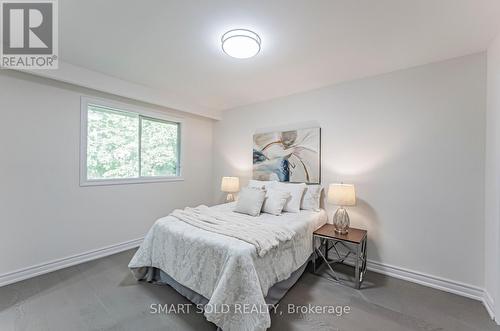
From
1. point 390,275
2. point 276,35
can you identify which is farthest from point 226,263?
point 390,275

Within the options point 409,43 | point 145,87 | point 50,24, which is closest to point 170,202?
point 145,87

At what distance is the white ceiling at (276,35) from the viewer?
1.58 m

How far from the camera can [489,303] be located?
189 cm

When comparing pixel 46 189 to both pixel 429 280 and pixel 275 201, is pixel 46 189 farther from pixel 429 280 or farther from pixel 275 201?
pixel 429 280

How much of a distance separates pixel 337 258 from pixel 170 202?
2.91 m

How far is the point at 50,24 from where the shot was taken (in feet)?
5.98

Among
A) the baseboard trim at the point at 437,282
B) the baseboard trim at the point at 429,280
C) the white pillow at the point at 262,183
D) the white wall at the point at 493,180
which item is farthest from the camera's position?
the white pillow at the point at 262,183

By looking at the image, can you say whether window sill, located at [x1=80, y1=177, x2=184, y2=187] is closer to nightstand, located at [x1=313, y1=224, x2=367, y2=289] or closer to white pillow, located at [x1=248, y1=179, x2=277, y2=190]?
white pillow, located at [x1=248, y1=179, x2=277, y2=190]

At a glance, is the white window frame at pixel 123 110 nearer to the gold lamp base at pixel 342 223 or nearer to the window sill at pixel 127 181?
the window sill at pixel 127 181

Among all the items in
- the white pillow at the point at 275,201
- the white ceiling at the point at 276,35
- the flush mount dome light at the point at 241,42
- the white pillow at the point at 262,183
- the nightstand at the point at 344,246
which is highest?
the white ceiling at the point at 276,35

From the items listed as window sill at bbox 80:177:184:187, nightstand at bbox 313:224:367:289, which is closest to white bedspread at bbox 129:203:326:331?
nightstand at bbox 313:224:367:289

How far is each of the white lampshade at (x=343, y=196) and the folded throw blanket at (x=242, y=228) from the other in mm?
765

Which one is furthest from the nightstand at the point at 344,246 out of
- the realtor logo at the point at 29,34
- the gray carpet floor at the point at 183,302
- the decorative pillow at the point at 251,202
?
the realtor logo at the point at 29,34

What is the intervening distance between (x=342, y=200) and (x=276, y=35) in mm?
1921
